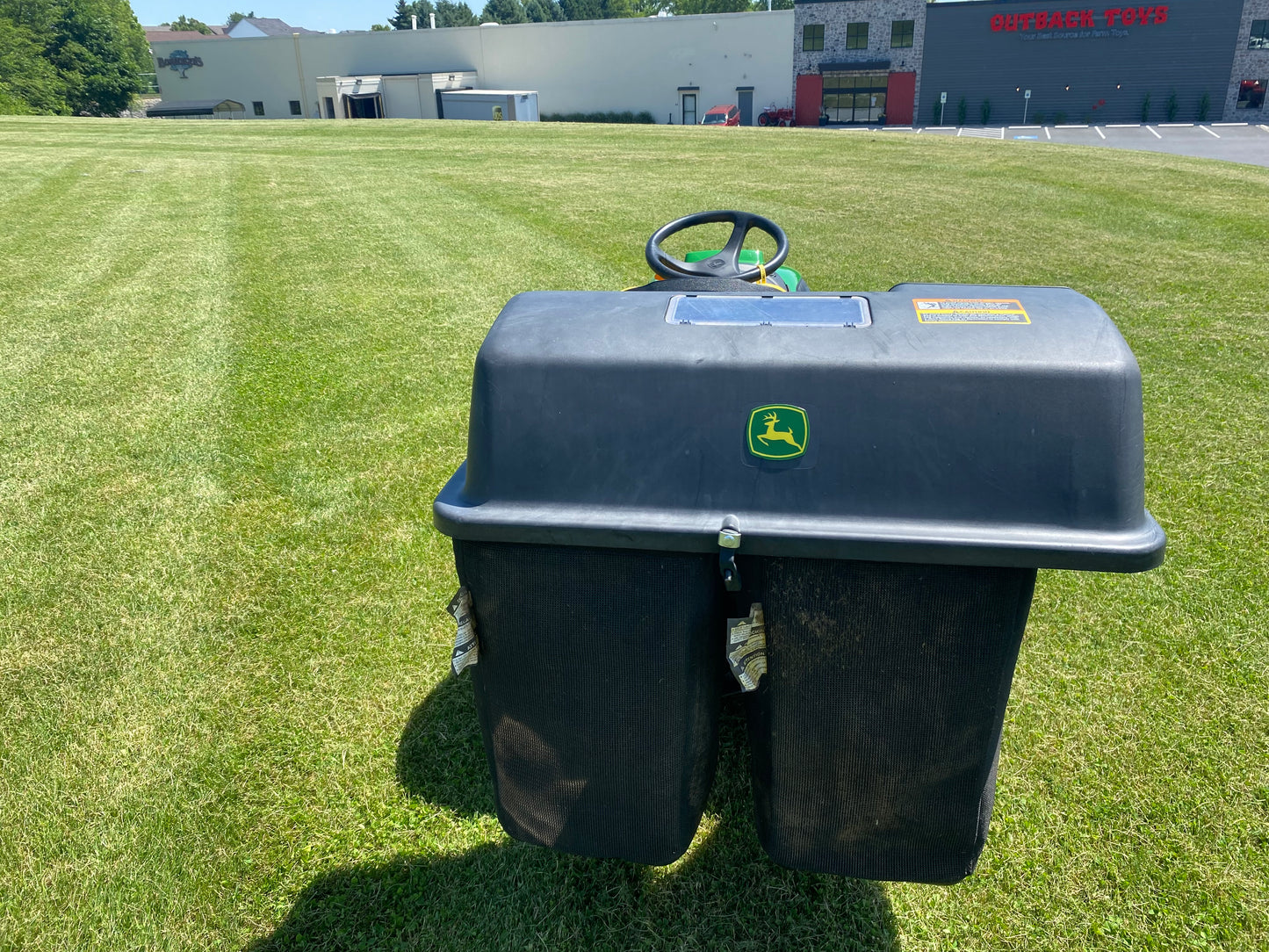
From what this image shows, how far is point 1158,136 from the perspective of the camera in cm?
3050

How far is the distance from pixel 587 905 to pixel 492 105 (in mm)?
42585

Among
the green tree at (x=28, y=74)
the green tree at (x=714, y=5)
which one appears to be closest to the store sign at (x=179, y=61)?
the green tree at (x=28, y=74)

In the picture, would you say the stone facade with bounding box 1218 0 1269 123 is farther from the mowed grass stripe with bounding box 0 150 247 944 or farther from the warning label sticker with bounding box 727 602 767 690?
the warning label sticker with bounding box 727 602 767 690

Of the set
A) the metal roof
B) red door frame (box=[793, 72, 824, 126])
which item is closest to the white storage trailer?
red door frame (box=[793, 72, 824, 126])

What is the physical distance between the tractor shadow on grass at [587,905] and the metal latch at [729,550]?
935mm

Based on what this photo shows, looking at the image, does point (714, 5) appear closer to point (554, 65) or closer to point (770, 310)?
point (554, 65)

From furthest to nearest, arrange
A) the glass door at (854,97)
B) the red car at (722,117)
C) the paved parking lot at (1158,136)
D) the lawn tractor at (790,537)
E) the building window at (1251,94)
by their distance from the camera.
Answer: the glass door at (854,97) → the red car at (722,117) → the building window at (1251,94) → the paved parking lot at (1158,136) → the lawn tractor at (790,537)

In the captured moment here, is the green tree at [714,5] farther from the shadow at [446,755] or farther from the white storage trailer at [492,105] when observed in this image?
the shadow at [446,755]

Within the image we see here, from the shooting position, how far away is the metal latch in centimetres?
157

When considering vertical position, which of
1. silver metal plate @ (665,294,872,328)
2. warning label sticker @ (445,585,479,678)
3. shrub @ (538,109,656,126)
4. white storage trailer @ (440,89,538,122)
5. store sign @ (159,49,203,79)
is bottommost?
warning label sticker @ (445,585,479,678)

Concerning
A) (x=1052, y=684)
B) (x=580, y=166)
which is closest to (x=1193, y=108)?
(x=580, y=166)

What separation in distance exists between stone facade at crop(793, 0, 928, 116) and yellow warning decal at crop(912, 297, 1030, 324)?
45411 millimetres

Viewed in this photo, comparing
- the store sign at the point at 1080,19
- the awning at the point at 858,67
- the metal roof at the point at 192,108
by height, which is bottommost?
the metal roof at the point at 192,108

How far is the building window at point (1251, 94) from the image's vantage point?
37.9m
